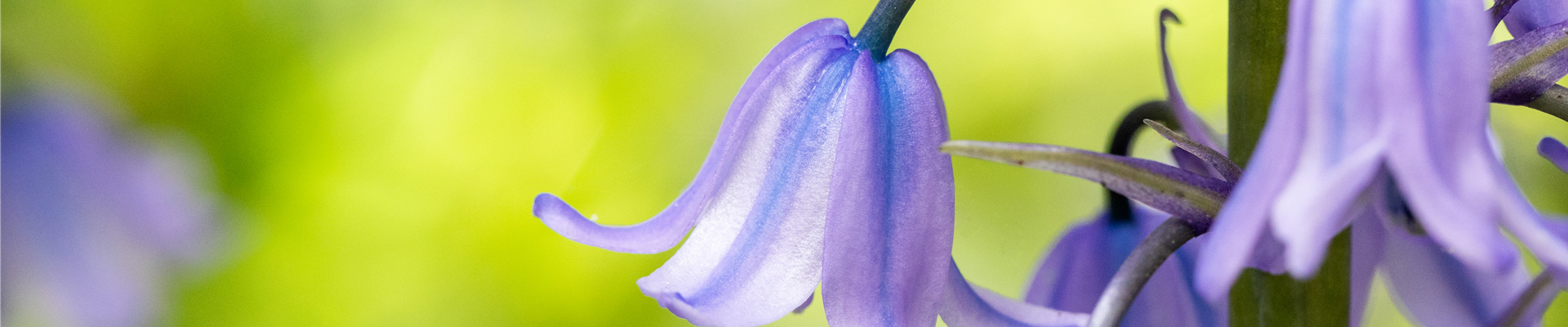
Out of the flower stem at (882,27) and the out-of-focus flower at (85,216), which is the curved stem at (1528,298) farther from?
the out-of-focus flower at (85,216)

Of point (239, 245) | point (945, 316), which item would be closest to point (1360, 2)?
point (945, 316)

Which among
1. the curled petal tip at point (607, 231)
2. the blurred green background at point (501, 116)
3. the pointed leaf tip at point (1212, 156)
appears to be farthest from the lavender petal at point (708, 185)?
the blurred green background at point (501, 116)

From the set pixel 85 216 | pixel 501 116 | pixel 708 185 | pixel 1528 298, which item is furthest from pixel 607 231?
pixel 85 216

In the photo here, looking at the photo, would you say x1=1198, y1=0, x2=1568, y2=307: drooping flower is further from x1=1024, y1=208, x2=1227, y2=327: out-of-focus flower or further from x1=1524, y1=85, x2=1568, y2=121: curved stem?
x1=1024, y1=208, x2=1227, y2=327: out-of-focus flower

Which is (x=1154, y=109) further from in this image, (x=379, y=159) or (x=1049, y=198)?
(x=379, y=159)

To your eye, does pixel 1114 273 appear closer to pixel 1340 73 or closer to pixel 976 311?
pixel 976 311

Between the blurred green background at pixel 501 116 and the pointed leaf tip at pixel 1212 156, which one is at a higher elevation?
the blurred green background at pixel 501 116

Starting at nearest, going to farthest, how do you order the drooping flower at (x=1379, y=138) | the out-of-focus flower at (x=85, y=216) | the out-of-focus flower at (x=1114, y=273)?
1. the drooping flower at (x=1379, y=138)
2. the out-of-focus flower at (x=1114, y=273)
3. the out-of-focus flower at (x=85, y=216)

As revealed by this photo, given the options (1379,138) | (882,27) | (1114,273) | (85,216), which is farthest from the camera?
(85,216)
